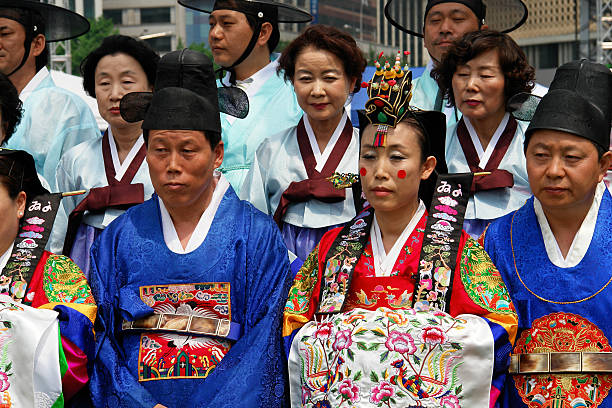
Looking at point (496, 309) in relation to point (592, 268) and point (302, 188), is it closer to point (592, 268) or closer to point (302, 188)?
point (592, 268)

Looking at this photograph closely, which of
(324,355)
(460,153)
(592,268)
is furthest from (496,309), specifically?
(460,153)

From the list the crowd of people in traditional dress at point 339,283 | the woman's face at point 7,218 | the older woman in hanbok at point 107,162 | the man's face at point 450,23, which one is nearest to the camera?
the crowd of people in traditional dress at point 339,283

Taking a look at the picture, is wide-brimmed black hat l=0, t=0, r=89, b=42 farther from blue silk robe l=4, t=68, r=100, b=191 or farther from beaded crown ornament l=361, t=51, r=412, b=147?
beaded crown ornament l=361, t=51, r=412, b=147

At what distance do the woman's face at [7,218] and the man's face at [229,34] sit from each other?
7.17 feet

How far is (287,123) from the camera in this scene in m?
6.28

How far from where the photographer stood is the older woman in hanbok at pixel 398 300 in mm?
3953

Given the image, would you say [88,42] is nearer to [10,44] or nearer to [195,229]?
[10,44]

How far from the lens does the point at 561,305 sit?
4.23 meters

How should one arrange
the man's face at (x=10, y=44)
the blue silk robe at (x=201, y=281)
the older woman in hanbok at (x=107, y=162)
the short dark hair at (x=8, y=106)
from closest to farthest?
the blue silk robe at (x=201, y=281) < the short dark hair at (x=8, y=106) < the older woman in hanbok at (x=107, y=162) < the man's face at (x=10, y=44)

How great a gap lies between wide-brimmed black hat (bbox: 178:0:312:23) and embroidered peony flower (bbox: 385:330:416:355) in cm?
306

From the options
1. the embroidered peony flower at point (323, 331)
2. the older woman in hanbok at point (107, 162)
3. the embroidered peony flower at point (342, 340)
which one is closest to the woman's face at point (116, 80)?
the older woman in hanbok at point (107, 162)

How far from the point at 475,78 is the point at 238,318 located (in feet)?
6.21

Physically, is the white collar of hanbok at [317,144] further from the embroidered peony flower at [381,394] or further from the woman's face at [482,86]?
the embroidered peony flower at [381,394]

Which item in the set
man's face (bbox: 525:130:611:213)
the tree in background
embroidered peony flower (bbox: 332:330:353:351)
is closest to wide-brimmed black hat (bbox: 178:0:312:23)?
man's face (bbox: 525:130:611:213)
